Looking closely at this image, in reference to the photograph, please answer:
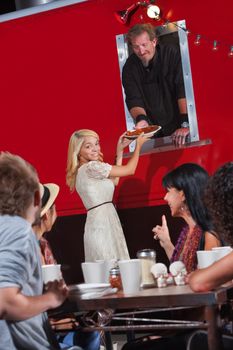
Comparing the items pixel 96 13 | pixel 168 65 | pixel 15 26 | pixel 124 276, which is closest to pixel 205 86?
pixel 168 65

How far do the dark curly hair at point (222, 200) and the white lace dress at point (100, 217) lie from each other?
2.78m

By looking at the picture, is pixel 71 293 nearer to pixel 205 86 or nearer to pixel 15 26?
pixel 205 86

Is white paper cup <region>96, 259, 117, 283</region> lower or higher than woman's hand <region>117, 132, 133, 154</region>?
lower

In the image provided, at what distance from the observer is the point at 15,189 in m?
2.17

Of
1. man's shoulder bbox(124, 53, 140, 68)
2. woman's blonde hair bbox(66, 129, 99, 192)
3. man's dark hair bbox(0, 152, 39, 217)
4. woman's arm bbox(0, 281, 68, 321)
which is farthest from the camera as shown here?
man's shoulder bbox(124, 53, 140, 68)

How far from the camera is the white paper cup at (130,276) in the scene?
8.43 feet

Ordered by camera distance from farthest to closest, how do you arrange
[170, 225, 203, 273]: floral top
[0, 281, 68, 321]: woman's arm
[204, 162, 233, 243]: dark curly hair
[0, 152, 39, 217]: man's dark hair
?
1. [170, 225, 203, 273]: floral top
2. [204, 162, 233, 243]: dark curly hair
3. [0, 152, 39, 217]: man's dark hair
4. [0, 281, 68, 321]: woman's arm

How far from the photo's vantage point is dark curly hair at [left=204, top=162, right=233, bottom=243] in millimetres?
2295

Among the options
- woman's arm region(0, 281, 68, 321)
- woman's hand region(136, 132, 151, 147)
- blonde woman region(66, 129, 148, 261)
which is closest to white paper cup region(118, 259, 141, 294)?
woman's arm region(0, 281, 68, 321)

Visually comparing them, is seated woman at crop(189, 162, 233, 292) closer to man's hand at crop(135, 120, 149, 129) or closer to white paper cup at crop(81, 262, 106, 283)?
white paper cup at crop(81, 262, 106, 283)

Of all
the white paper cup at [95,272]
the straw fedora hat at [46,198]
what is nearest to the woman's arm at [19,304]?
the white paper cup at [95,272]

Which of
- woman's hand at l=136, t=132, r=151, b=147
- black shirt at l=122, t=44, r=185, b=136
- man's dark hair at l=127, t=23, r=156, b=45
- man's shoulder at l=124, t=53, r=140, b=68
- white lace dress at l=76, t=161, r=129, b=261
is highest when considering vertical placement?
man's dark hair at l=127, t=23, r=156, b=45

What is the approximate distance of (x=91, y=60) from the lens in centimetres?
557

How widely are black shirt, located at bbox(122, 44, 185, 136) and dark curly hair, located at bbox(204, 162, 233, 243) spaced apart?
9.63 ft
